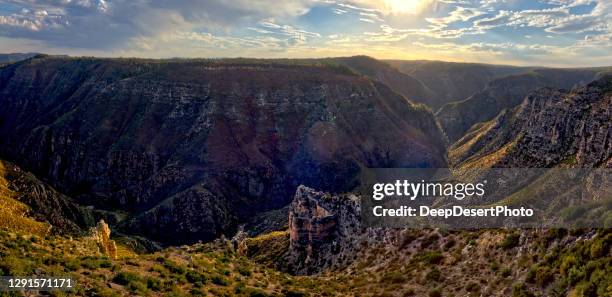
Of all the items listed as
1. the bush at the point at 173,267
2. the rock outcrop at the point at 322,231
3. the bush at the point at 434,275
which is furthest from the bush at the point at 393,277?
the bush at the point at 173,267

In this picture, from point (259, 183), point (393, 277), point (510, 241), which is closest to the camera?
point (510, 241)

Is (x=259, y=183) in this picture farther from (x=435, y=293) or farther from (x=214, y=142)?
(x=435, y=293)

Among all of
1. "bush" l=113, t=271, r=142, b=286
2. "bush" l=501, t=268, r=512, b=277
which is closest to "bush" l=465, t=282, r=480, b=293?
"bush" l=501, t=268, r=512, b=277

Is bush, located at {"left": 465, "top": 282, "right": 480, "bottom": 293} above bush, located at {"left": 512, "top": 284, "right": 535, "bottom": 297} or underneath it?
underneath

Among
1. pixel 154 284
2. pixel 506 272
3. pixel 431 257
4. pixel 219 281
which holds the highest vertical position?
pixel 154 284

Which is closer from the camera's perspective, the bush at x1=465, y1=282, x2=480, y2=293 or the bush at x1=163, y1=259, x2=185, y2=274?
the bush at x1=465, y1=282, x2=480, y2=293

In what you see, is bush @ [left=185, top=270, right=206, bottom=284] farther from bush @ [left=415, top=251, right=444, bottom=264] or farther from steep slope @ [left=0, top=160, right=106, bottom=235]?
steep slope @ [left=0, top=160, right=106, bottom=235]

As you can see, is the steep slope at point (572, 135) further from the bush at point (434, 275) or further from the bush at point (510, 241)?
the bush at point (434, 275)

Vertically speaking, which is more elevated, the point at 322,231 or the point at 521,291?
the point at 521,291

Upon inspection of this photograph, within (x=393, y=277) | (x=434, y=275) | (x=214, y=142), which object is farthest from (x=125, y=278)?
(x=214, y=142)
